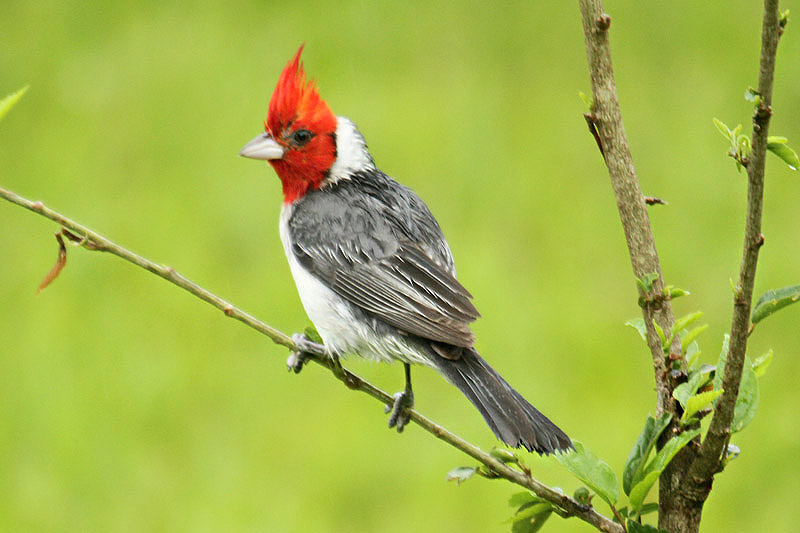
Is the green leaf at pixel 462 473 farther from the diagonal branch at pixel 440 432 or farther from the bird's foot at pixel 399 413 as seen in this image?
the bird's foot at pixel 399 413

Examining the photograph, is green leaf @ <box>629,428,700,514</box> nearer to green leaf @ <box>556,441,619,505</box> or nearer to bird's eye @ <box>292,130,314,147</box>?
green leaf @ <box>556,441,619,505</box>

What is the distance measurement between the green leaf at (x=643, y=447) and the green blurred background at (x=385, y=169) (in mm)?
2977

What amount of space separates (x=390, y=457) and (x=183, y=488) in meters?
0.99

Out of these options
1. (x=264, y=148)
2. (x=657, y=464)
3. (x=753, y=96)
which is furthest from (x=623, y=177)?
(x=264, y=148)

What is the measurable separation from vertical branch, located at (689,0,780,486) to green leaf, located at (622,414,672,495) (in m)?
0.09

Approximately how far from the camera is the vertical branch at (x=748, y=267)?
1271 mm

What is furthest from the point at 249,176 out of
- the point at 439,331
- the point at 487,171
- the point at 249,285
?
the point at 439,331

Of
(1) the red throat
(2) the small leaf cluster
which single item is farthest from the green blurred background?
(2) the small leaf cluster

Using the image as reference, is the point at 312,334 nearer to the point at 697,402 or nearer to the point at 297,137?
the point at 297,137

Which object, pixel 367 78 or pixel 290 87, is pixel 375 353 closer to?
pixel 290 87

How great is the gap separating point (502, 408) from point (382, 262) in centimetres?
72

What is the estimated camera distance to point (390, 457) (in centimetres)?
488

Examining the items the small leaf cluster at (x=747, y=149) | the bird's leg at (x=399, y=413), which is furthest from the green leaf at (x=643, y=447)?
the bird's leg at (x=399, y=413)

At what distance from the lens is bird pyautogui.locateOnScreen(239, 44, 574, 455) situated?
254cm
